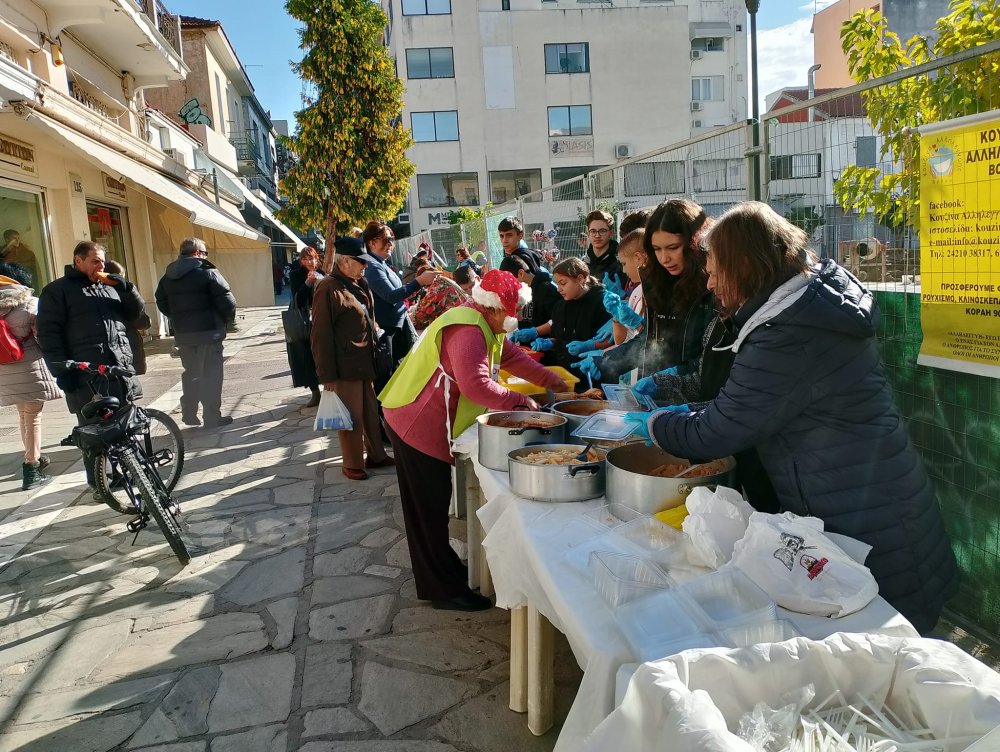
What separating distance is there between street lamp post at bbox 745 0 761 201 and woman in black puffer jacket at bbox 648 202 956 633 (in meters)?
1.74

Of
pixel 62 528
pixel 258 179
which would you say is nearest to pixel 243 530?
pixel 62 528

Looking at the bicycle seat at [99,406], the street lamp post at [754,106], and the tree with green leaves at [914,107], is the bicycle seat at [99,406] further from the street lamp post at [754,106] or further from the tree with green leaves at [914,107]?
the tree with green leaves at [914,107]

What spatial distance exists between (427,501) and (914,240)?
246cm

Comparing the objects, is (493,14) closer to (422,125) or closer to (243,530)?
(422,125)

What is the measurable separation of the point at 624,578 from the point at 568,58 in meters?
35.2

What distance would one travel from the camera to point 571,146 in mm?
33219

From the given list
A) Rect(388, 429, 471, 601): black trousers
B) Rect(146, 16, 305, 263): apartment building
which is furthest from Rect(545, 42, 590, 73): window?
Rect(388, 429, 471, 601): black trousers

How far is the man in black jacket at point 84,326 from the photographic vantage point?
5.34m

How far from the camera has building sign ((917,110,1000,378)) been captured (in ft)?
7.84

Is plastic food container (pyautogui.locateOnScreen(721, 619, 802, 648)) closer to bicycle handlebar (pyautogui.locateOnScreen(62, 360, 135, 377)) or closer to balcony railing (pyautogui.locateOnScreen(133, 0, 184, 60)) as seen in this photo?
bicycle handlebar (pyautogui.locateOnScreen(62, 360, 135, 377))

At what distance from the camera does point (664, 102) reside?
34281 millimetres

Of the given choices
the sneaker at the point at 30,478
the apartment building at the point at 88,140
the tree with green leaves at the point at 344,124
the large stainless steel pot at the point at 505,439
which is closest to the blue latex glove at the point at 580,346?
the large stainless steel pot at the point at 505,439

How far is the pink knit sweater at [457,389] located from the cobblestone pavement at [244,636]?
0.98 metres

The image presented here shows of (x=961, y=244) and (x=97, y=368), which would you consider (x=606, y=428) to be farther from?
(x=97, y=368)
